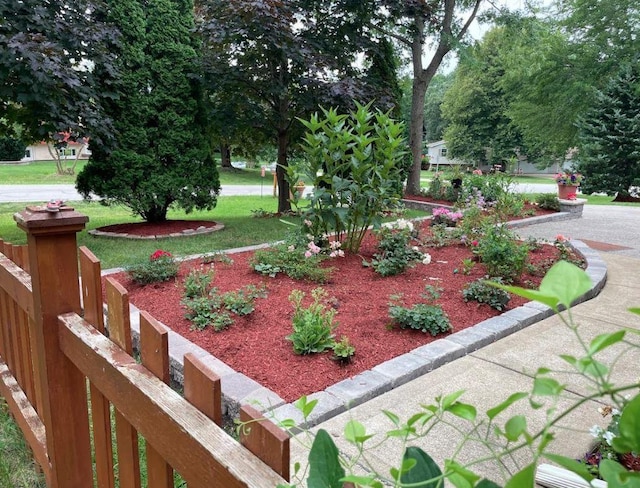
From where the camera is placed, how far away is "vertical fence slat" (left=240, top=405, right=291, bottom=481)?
2.57ft

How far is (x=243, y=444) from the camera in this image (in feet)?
2.88

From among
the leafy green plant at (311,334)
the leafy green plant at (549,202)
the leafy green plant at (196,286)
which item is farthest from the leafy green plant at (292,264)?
the leafy green plant at (549,202)

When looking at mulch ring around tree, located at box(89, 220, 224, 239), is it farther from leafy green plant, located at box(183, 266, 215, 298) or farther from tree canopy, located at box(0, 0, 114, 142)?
leafy green plant, located at box(183, 266, 215, 298)

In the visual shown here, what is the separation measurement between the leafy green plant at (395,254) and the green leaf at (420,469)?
3915mm

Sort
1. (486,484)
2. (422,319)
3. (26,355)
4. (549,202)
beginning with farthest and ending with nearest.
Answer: (549,202) < (422,319) < (26,355) < (486,484)

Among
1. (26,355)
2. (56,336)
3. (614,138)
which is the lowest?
(26,355)

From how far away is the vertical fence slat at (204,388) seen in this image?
3.02ft

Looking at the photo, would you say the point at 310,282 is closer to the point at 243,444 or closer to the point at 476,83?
the point at 243,444

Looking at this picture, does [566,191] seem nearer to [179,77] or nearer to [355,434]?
[179,77]

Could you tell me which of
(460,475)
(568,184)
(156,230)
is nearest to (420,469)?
(460,475)

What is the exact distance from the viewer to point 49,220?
1412 mm

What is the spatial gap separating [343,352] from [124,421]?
169 cm

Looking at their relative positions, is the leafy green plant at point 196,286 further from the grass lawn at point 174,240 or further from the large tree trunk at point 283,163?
the large tree trunk at point 283,163

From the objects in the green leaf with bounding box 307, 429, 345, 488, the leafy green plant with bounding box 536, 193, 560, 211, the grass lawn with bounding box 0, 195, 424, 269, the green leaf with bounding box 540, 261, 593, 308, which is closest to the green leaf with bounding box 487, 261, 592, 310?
the green leaf with bounding box 540, 261, 593, 308
